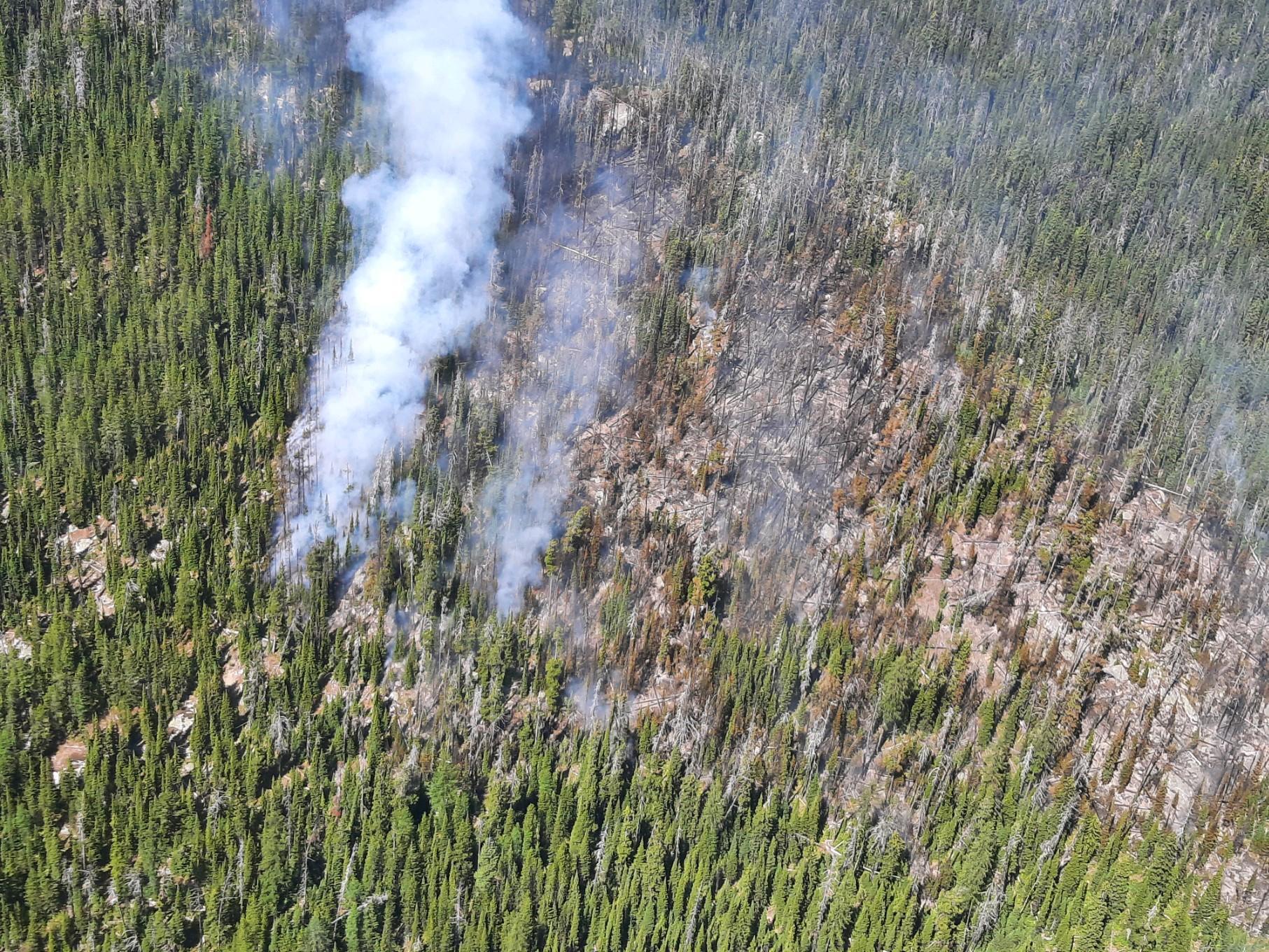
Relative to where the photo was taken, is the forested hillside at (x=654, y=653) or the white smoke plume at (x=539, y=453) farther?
the white smoke plume at (x=539, y=453)

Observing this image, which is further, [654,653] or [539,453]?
[539,453]

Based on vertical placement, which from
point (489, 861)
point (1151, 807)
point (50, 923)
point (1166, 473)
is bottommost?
point (50, 923)

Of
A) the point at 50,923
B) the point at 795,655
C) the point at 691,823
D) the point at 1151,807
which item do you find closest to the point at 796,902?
the point at 691,823

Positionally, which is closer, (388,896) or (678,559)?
(388,896)

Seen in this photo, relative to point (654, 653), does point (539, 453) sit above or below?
above

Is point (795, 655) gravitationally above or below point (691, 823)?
above

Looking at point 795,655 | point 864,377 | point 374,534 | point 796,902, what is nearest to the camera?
point 796,902

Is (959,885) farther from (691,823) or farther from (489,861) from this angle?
(489,861)

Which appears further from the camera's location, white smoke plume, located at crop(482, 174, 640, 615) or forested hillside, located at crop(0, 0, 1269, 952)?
white smoke plume, located at crop(482, 174, 640, 615)

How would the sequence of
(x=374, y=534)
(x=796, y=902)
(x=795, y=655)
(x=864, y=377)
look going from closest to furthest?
(x=796, y=902), (x=795, y=655), (x=374, y=534), (x=864, y=377)

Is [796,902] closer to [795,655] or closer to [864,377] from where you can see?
[795,655]
